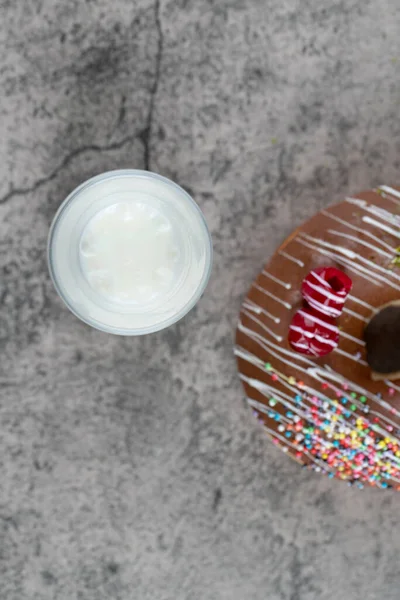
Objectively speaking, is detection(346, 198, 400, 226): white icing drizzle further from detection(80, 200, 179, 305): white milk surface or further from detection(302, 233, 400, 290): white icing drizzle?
detection(80, 200, 179, 305): white milk surface

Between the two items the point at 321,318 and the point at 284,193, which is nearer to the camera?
the point at 321,318

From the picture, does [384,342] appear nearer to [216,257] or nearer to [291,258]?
[291,258]

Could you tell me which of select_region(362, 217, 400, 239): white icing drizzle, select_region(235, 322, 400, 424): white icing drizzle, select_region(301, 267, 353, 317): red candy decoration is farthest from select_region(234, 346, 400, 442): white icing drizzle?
select_region(362, 217, 400, 239): white icing drizzle

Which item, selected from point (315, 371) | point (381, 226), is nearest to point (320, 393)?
point (315, 371)

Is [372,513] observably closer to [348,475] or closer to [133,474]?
[348,475]

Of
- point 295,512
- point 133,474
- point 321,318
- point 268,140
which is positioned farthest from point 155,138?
point 295,512

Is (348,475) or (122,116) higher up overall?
(122,116)
